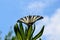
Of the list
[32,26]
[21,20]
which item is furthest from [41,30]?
[21,20]

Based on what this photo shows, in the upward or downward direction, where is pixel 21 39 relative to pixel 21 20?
downward

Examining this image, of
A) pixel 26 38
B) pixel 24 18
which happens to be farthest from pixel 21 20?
pixel 26 38

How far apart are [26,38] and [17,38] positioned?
363mm

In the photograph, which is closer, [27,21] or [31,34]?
[27,21]

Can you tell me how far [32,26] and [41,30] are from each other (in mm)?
407

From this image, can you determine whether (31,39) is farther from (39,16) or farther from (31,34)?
(39,16)

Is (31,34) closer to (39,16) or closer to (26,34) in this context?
(26,34)

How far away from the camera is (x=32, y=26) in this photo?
9.53 metres

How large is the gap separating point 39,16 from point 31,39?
100 centimetres

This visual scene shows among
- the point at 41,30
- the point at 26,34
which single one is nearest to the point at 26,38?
the point at 26,34

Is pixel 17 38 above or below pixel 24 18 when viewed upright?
below

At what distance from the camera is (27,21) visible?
28.8 ft

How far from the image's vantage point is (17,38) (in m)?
9.33

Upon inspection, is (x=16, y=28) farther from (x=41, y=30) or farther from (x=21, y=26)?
(x=41, y=30)
